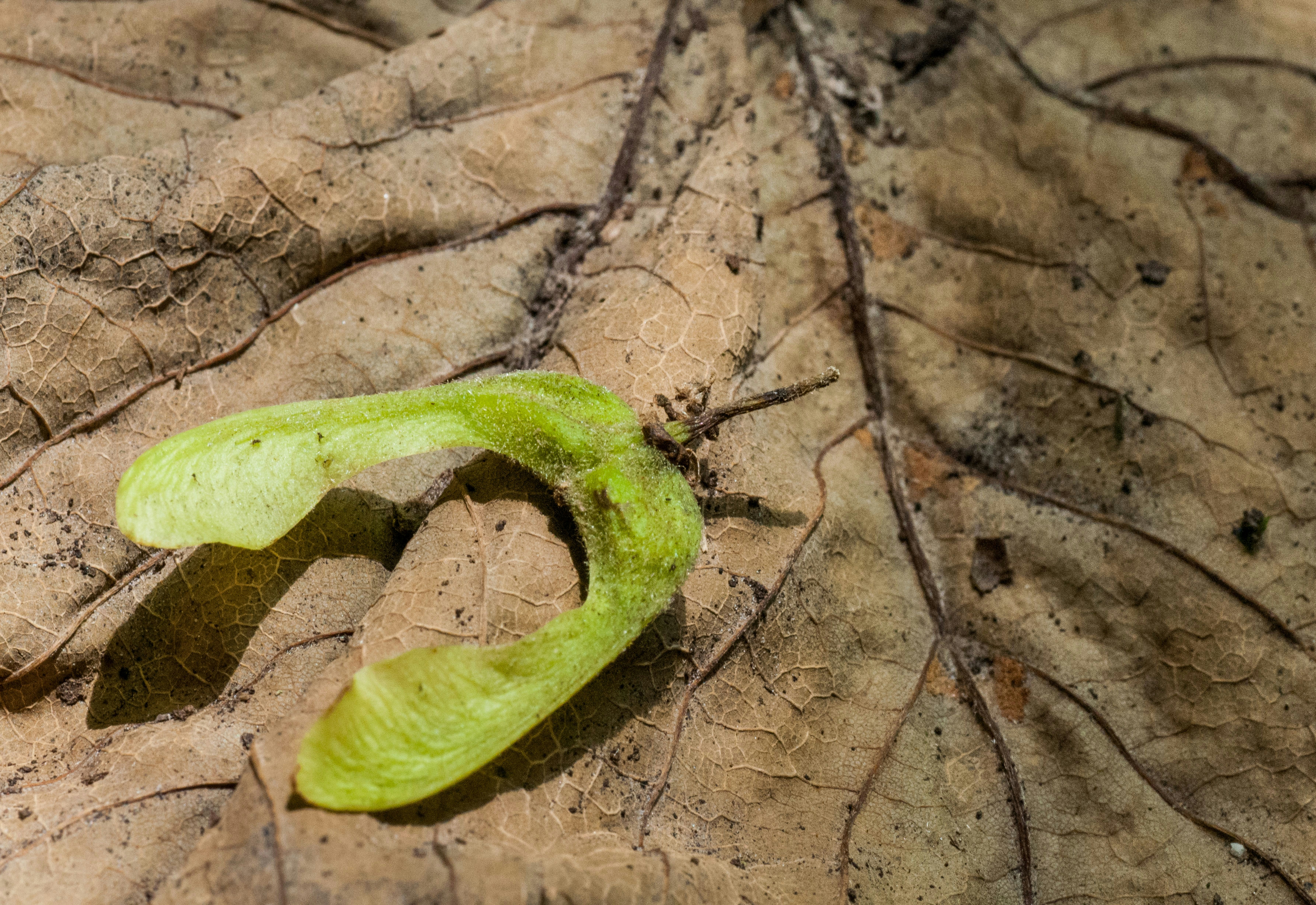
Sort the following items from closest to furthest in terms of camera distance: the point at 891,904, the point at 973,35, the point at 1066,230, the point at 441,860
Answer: the point at 441,860, the point at 891,904, the point at 1066,230, the point at 973,35

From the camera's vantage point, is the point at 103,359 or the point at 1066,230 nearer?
the point at 103,359

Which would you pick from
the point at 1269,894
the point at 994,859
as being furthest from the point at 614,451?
the point at 1269,894

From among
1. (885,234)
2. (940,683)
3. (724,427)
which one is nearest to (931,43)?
(885,234)

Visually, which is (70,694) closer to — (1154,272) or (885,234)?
(885,234)

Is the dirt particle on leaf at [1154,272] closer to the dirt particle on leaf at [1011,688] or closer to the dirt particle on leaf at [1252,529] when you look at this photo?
the dirt particle on leaf at [1252,529]

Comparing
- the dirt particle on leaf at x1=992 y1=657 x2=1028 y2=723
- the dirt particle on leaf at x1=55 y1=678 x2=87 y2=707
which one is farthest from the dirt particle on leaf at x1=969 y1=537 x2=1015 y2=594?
the dirt particle on leaf at x1=55 y1=678 x2=87 y2=707

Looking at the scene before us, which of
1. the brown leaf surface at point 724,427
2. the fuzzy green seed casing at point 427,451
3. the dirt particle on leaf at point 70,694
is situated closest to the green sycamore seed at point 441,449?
the fuzzy green seed casing at point 427,451

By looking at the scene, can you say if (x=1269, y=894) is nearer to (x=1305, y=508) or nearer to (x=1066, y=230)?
(x=1305, y=508)
